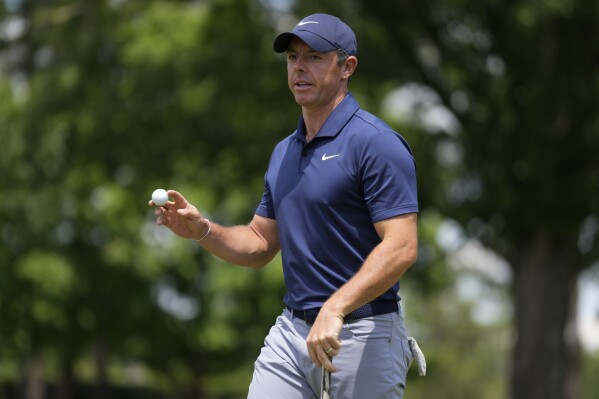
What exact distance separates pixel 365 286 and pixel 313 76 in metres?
0.91

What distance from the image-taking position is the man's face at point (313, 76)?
15.1 ft

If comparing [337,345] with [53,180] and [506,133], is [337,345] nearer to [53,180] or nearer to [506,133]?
[506,133]

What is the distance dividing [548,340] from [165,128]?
7830mm

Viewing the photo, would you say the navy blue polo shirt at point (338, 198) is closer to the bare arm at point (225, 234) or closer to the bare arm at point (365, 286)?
the bare arm at point (365, 286)

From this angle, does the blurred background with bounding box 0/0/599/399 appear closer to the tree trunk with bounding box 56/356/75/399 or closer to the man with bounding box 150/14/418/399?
the tree trunk with bounding box 56/356/75/399

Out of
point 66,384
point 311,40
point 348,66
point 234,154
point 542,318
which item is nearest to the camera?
point 311,40

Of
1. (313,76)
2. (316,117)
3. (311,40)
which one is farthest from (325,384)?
(311,40)

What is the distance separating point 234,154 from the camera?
66.9ft

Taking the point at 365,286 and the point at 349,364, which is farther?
the point at 349,364

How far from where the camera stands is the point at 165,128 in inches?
838

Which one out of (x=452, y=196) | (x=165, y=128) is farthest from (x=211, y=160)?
(x=452, y=196)

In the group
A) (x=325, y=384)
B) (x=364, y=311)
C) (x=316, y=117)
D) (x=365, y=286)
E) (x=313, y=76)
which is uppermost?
(x=313, y=76)

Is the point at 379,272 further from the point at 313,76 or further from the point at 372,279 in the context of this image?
the point at 313,76

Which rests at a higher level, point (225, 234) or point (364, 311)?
point (225, 234)
